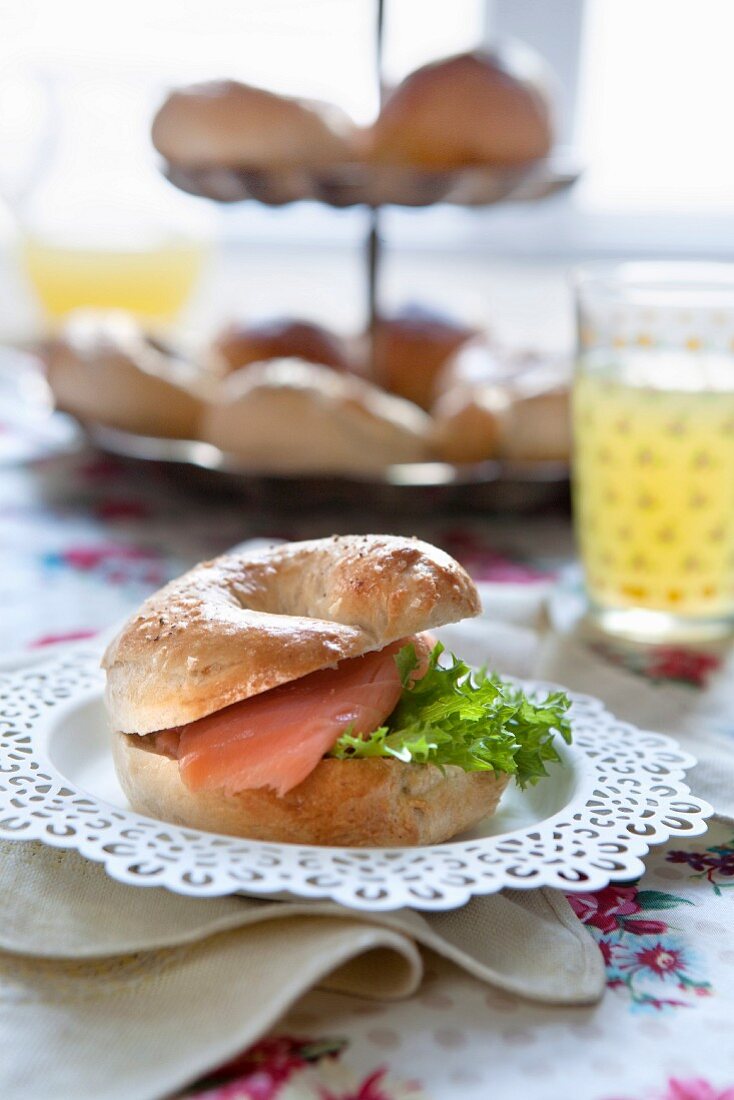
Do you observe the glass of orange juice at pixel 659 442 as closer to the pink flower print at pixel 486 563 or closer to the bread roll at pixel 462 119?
the pink flower print at pixel 486 563

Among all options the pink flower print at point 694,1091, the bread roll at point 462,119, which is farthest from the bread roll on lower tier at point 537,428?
the pink flower print at point 694,1091

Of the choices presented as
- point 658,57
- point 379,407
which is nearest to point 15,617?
point 379,407

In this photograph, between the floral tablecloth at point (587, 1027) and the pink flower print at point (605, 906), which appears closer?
the floral tablecloth at point (587, 1027)

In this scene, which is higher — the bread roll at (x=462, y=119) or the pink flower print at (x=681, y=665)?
the bread roll at (x=462, y=119)

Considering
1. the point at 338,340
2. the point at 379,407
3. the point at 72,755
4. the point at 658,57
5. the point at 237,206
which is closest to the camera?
the point at 72,755

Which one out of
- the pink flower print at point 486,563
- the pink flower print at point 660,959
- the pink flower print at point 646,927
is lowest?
the pink flower print at point 486,563

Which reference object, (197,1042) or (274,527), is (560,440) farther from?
(197,1042)
